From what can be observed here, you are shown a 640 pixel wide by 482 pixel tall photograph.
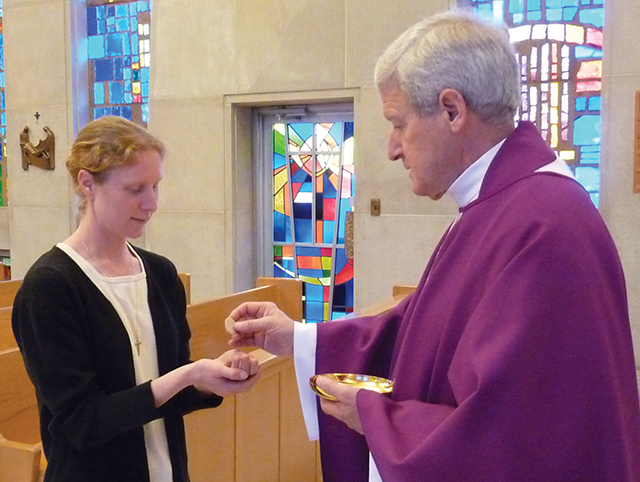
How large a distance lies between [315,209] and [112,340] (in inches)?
181

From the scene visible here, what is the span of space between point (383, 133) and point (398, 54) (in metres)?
4.03

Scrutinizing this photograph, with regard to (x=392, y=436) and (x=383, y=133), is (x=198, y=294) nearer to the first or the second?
(x=383, y=133)

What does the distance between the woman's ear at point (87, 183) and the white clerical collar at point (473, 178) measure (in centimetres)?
95

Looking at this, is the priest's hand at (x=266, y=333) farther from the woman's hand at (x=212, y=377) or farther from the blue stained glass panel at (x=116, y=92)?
the blue stained glass panel at (x=116, y=92)

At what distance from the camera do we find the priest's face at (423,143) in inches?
60.4

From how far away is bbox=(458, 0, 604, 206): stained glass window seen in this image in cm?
511

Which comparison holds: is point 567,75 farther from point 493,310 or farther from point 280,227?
point 493,310

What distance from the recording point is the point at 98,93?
711cm

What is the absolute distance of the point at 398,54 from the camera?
1552 millimetres

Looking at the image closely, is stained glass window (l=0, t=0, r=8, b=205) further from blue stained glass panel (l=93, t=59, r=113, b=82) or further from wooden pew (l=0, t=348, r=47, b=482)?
wooden pew (l=0, t=348, r=47, b=482)

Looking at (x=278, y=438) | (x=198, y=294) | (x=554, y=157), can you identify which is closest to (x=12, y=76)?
(x=198, y=294)

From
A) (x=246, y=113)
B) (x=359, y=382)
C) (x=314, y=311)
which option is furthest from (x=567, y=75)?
(x=359, y=382)

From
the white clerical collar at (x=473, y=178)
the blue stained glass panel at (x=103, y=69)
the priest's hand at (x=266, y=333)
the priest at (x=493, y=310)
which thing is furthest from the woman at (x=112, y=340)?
the blue stained glass panel at (x=103, y=69)

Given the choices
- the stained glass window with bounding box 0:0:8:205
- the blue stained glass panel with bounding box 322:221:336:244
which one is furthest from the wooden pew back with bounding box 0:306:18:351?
the stained glass window with bounding box 0:0:8:205
